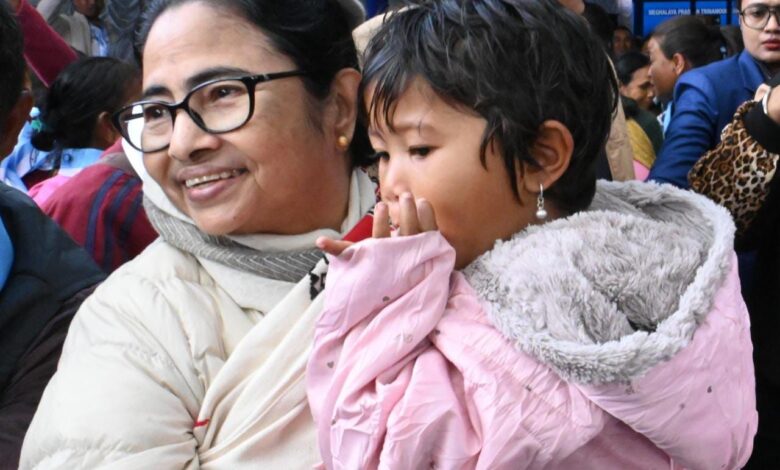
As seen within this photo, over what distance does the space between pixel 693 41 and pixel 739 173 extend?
12.8 feet

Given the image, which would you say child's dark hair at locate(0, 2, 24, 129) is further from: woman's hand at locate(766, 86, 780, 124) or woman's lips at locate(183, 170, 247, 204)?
woman's hand at locate(766, 86, 780, 124)

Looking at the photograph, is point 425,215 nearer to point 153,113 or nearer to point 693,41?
point 153,113

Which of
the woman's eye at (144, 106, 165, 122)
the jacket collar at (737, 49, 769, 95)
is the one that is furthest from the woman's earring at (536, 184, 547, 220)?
the jacket collar at (737, 49, 769, 95)

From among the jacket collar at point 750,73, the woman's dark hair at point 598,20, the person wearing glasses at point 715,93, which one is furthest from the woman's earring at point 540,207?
the woman's dark hair at point 598,20

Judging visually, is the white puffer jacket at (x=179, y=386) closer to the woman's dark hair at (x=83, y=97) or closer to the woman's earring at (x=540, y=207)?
the woman's earring at (x=540, y=207)

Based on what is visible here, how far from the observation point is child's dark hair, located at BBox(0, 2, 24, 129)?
2348 mm

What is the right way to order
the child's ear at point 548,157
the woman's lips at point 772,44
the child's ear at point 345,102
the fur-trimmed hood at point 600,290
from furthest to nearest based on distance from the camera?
1. the woman's lips at point 772,44
2. the child's ear at point 345,102
3. the child's ear at point 548,157
4. the fur-trimmed hood at point 600,290

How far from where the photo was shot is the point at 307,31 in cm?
209

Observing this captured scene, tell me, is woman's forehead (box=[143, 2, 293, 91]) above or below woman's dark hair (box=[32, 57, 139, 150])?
above

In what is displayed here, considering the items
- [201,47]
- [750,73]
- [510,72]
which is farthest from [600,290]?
[750,73]

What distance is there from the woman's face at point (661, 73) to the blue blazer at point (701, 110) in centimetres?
299

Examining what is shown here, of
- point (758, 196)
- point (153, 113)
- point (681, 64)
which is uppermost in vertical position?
point (153, 113)

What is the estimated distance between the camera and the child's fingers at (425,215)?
167cm

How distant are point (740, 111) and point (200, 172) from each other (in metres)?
1.21
